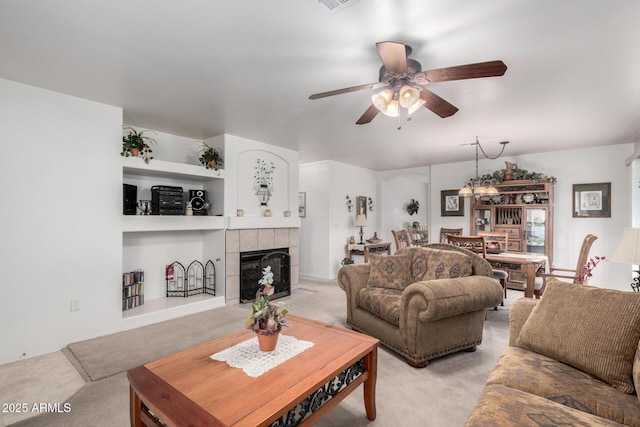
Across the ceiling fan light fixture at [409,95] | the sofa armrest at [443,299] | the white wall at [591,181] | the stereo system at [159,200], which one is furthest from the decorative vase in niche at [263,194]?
the white wall at [591,181]

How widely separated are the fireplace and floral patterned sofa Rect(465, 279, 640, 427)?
3500 mm

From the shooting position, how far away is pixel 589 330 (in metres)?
1.56

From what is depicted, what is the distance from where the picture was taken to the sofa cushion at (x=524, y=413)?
1150 millimetres

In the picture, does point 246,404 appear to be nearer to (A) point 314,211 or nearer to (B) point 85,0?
(B) point 85,0

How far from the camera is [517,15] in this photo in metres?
1.82

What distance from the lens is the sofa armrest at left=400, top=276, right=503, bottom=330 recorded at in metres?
2.46

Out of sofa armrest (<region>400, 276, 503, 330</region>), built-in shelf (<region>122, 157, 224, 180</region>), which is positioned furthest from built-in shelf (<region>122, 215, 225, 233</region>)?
sofa armrest (<region>400, 276, 503, 330</region>)

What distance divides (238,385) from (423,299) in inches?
64.1

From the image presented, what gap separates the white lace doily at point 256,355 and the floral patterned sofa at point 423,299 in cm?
111

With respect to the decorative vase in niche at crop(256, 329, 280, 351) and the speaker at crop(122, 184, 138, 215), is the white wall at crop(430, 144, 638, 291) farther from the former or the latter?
the speaker at crop(122, 184, 138, 215)

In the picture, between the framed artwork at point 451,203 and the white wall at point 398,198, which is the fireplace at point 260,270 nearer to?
the white wall at point 398,198

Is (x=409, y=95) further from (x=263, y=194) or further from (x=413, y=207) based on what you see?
(x=413, y=207)

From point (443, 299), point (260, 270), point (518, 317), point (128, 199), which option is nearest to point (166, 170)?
point (128, 199)

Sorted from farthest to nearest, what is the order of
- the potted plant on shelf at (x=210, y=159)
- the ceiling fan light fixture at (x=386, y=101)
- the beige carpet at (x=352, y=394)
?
1. the potted plant on shelf at (x=210, y=159)
2. the ceiling fan light fixture at (x=386, y=101)
3. the beige carpet at (x=352, y=394)
